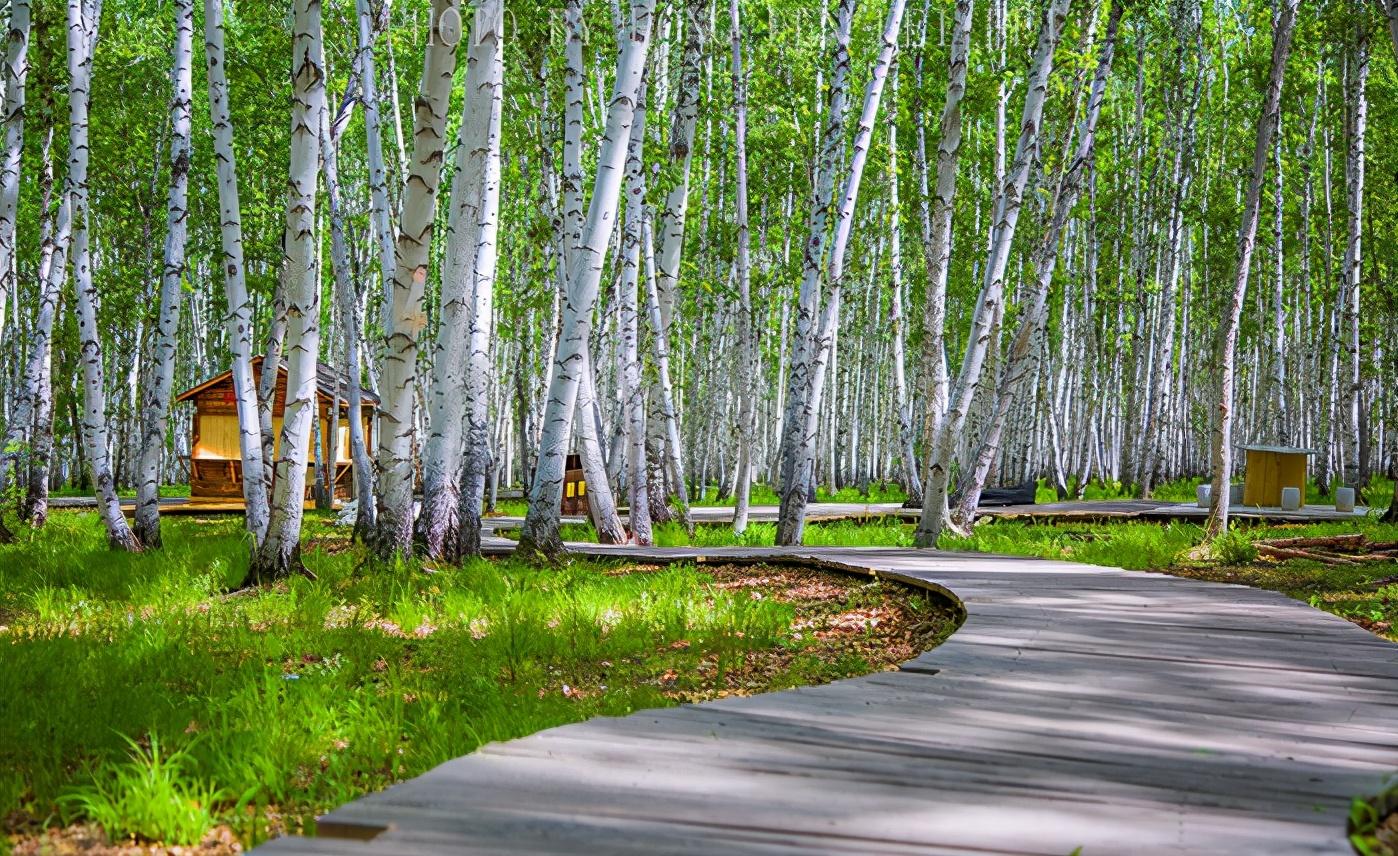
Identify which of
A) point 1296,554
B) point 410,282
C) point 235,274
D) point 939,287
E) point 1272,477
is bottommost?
point 1296,554

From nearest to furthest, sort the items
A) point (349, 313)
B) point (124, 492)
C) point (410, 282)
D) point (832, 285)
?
point (410, 282) → point (832, 285) → point (349, 313) → point (124, 492)

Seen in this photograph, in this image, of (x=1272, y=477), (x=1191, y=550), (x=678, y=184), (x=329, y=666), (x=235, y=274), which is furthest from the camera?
(x=1272, y=477)

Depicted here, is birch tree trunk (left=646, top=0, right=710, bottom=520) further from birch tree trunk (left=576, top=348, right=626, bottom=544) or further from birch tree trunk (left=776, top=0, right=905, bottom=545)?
birch tree trunk (left=776, top=0, right=905, bottom=545)

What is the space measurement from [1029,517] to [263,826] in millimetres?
17147

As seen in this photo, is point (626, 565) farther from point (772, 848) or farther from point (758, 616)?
point (772, 848)

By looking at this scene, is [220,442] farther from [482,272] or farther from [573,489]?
[482,272]

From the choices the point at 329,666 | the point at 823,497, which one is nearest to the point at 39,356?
the point at 329,666

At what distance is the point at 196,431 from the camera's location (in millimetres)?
25203

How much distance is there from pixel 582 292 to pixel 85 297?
20.7ft

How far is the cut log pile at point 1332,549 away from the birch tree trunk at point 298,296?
30.8 feet

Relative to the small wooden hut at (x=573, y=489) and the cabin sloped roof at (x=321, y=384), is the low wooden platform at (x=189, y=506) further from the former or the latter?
the small wooden hut at (x=573, y=489)

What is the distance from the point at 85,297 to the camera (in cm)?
1220

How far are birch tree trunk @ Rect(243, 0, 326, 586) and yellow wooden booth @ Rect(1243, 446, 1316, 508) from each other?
56.4 feet

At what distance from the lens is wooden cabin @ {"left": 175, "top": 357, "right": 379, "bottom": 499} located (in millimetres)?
24297
